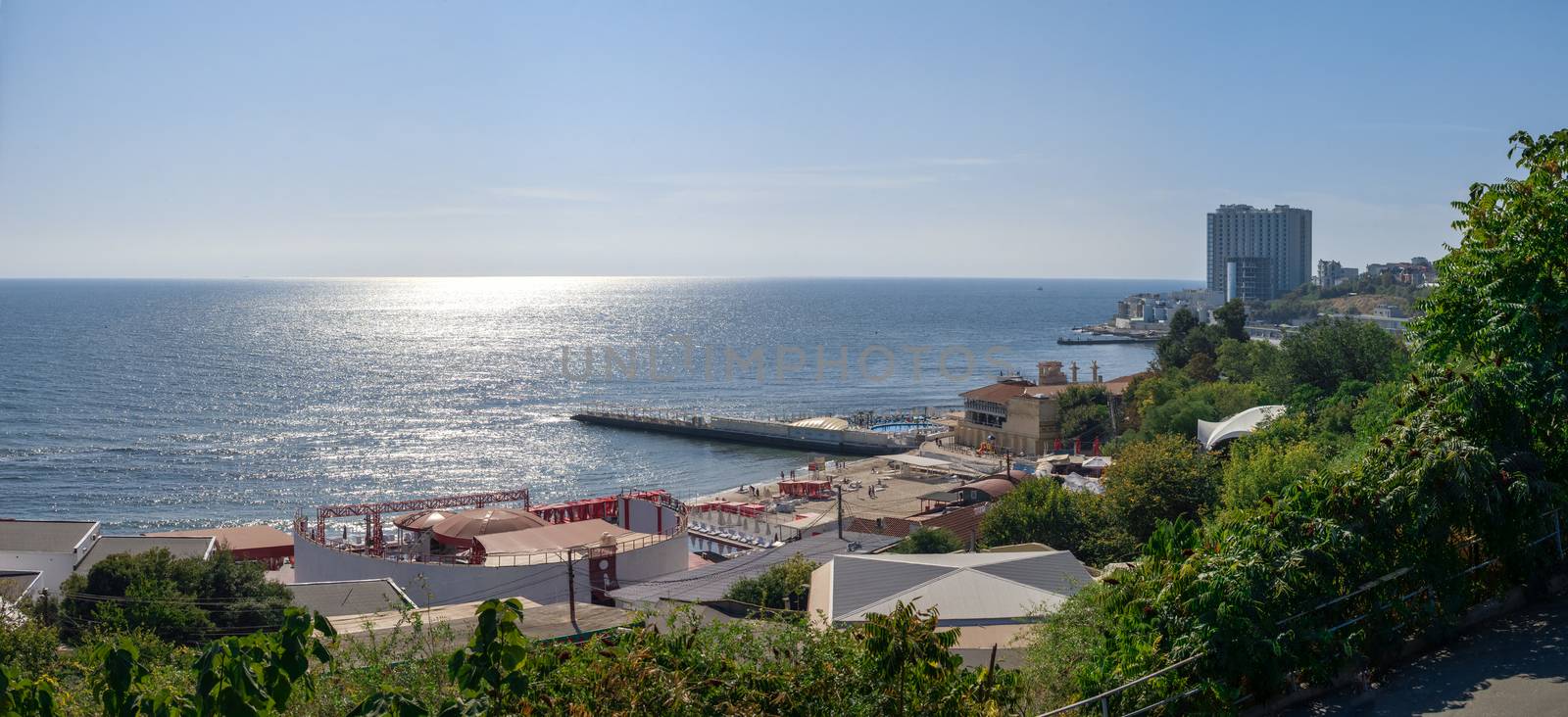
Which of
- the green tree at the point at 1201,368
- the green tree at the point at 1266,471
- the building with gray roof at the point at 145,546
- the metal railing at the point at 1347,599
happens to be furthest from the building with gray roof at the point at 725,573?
the green tree at the point at 1201,368

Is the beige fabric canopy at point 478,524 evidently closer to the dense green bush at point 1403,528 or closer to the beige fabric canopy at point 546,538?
the beige fabric canopy at point 546,538

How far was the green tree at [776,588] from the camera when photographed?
17.2 metres

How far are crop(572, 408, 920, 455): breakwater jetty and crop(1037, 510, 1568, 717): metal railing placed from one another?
47.8 metres

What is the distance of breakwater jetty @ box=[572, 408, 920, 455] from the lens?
185 ft

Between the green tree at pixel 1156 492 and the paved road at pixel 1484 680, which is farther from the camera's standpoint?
the green tree at pixel 1156 492

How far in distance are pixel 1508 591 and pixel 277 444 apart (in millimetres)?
56569

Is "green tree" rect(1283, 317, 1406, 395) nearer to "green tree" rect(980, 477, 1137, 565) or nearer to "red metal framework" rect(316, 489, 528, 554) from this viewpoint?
"green tree" rect(980, 477, 1137, 565)

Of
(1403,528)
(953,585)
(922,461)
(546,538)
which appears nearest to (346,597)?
(546,538)

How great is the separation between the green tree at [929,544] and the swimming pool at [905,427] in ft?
118

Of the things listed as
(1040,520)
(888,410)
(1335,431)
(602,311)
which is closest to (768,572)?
(1040,520)

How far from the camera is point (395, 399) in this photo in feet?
243

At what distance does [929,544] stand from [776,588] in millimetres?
4567

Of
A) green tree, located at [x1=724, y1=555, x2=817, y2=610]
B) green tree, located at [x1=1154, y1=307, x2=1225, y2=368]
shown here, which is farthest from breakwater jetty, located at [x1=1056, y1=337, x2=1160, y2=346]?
green tree, located at [x1=724, y1=555, x2=817, y2=610]

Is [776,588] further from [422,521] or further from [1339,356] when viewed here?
[1339,356]
